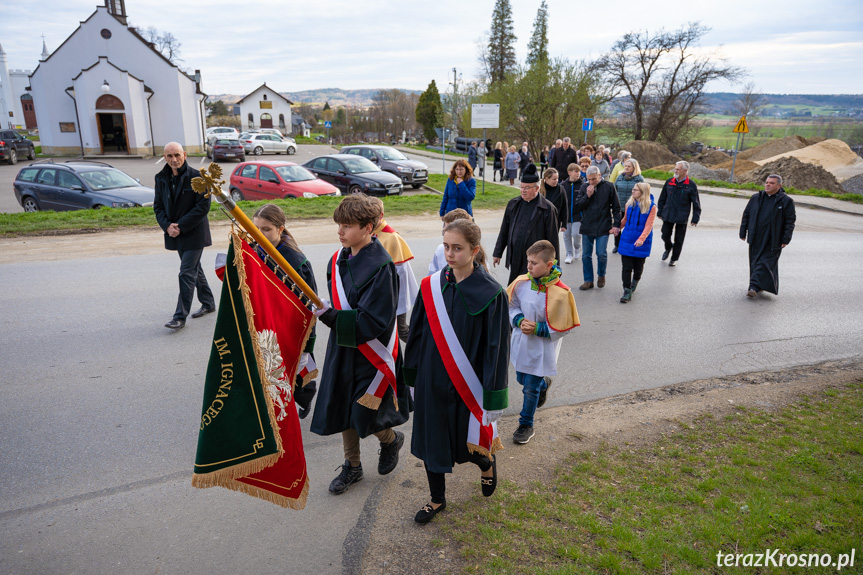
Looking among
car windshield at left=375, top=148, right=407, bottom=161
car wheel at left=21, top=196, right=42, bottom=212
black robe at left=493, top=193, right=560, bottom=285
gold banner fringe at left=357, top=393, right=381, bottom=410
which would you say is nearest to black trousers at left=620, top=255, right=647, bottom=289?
black robe at left=493, top=193, right=560, bottom=285

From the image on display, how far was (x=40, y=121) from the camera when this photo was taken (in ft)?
115

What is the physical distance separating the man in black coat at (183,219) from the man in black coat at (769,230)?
27.4 feet

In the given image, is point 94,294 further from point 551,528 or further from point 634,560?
point 634,560

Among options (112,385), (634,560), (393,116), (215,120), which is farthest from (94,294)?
(215,120)

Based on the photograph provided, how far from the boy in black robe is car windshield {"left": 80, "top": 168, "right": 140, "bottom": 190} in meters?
13.5

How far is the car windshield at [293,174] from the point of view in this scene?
643 inches

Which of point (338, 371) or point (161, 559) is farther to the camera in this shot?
point (338, 371)

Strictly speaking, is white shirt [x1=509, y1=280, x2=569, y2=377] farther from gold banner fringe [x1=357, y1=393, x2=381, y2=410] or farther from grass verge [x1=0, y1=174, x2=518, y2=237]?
grass verge [x1=0, y1=174, x2=518, y2=237]

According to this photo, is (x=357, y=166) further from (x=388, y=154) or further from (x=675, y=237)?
(x=675, y=237)

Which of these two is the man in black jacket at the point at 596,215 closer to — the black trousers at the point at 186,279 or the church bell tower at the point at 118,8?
the black trousers at the point at 186,279

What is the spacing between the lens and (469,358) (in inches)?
125

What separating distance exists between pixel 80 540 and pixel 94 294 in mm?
5410

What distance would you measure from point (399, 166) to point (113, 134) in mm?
25344

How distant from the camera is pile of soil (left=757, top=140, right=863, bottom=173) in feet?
100.0
